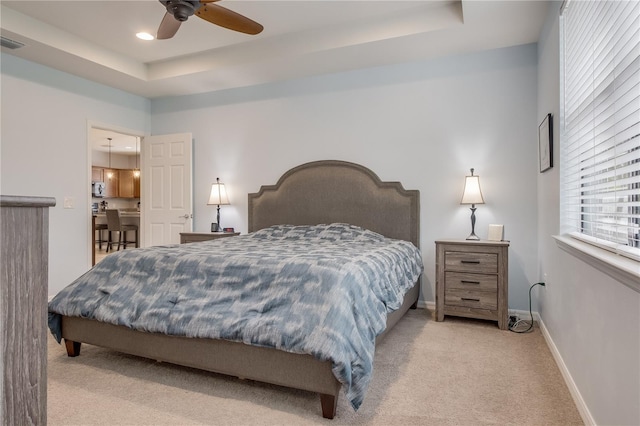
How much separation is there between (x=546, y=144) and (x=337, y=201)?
2003 millimetres

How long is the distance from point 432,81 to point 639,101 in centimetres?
276

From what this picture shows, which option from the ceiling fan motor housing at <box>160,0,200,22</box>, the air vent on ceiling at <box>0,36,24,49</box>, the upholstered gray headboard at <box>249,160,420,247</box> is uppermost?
the air vent on ceiling at <box>0,36,24,49</box>

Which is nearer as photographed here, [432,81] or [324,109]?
[432,81]

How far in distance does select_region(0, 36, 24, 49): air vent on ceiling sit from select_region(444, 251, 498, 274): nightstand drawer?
4264 mm

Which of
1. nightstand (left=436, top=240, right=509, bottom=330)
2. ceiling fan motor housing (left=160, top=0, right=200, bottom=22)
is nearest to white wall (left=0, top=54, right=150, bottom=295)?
ceiling fan motor housing (left=160, top=0, right=200, bottom=22)

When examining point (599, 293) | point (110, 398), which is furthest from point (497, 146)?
point (110, 398)

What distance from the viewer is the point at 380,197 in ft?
13.1

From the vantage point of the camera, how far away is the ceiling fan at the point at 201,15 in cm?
241

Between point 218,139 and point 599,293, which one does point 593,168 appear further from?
point 218,139

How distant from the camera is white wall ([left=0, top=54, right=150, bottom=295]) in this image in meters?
3.73

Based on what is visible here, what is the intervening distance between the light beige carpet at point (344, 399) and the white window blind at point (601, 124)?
0.86 meters

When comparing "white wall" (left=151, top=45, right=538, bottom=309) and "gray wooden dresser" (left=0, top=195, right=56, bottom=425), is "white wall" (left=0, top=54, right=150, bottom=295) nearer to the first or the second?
"white wall" (left=151, top=45, right=538, bottom=309)

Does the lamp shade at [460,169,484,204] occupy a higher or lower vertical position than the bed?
higher

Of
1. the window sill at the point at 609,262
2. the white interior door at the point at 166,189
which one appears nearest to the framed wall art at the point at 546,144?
the window sill at the point at 609,262
